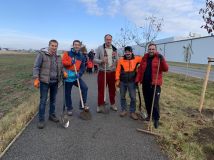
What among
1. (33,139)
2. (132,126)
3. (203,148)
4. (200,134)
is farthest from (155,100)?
(33,139)

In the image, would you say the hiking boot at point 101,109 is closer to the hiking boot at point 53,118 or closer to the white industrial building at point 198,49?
the hiking boot at point 53,118

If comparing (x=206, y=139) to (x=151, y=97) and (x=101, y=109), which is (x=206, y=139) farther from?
(x=101, y=109)

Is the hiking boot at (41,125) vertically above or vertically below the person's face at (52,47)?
below

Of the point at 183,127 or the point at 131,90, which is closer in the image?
the point at 183,127

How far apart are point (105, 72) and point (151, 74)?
5.12ft

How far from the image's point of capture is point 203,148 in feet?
19.2

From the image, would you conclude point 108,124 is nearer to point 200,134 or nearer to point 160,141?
point 160,141

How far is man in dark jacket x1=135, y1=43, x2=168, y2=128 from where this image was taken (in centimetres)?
714

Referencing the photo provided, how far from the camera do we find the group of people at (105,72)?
23.1 feet

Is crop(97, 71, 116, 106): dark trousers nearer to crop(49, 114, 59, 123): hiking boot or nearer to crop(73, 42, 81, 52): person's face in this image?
Result: crop(73, 42, 81, 52): person's face

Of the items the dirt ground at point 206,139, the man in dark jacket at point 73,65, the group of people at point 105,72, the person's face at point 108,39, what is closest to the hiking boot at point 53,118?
the group of people at point 105,72

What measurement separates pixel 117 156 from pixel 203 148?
173 centimetres

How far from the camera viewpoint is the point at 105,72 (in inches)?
333

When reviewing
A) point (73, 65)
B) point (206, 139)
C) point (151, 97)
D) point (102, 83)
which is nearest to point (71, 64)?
point (73, 65)
